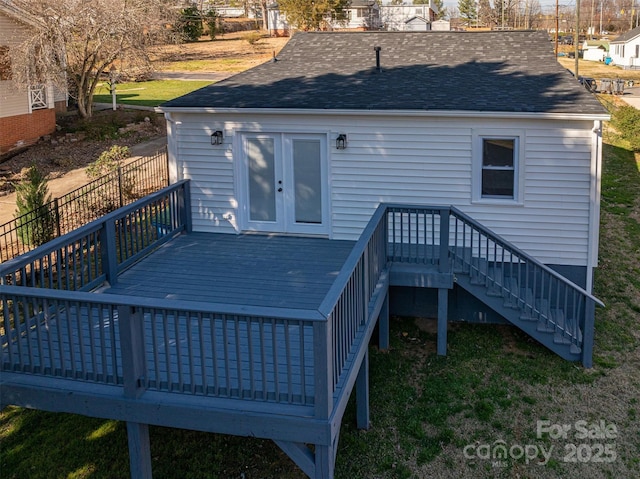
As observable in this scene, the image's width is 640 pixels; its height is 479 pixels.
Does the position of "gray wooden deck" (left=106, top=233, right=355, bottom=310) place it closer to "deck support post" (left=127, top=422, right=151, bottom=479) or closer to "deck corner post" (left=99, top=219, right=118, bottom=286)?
"deck corner post" (left=99, top=219, right=118, bottom=286)

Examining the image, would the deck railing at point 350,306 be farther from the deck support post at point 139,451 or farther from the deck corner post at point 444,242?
the deck support post at point 139,451

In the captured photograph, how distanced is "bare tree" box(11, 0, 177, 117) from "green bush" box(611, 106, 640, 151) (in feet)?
60.4

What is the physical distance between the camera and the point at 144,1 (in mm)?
28891

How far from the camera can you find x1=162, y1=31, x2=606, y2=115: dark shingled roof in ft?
33.5

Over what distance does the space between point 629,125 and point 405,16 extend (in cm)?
4737

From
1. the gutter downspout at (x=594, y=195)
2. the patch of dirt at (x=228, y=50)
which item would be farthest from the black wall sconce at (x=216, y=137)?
the patch of dirt at (x=228, y=50)

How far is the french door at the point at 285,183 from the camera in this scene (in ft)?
35.6

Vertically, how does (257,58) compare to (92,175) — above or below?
above

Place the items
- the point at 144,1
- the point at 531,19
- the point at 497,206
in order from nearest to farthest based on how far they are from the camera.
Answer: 1. the point at 497,206
2. the point at 144,1
3. the point at 531,19

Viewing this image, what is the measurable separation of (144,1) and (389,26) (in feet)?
138

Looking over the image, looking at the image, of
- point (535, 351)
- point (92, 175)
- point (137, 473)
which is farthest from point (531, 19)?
point (137, 473)

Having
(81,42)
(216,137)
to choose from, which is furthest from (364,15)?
(216,137)

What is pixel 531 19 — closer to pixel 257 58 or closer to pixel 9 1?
pixel 257 58

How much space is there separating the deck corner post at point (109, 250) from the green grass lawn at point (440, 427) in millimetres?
1922
